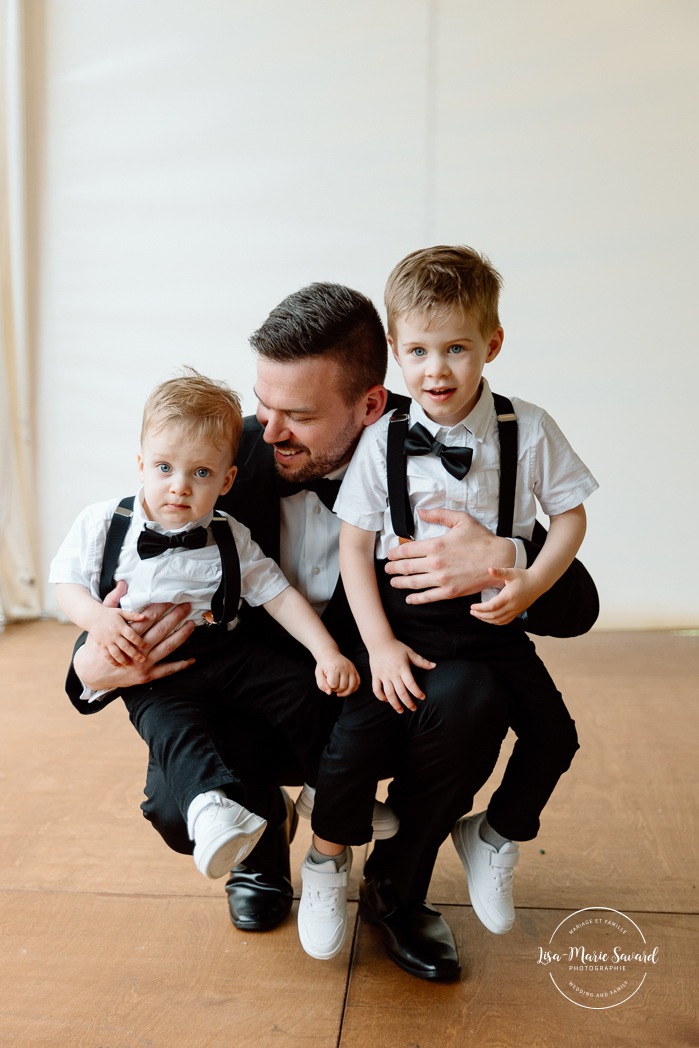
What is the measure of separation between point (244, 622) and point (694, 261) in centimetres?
284

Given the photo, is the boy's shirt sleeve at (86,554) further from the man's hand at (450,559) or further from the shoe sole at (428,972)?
the shoe sole at (428,972)

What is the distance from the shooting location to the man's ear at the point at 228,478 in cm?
185

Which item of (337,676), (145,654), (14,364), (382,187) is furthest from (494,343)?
(14,364)

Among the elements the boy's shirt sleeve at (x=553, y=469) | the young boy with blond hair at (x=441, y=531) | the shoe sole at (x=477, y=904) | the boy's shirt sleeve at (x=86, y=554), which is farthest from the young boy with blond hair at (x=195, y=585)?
the boy's shirt sleeve at (x=553, y=469)

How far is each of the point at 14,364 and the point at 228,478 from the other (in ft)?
8.57

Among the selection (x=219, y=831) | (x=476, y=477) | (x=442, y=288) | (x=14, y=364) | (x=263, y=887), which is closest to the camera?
(x=219, y=831)

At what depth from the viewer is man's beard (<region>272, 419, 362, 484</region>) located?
192 cm

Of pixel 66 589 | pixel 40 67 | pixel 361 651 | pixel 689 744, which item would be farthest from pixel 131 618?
pixel 40 67

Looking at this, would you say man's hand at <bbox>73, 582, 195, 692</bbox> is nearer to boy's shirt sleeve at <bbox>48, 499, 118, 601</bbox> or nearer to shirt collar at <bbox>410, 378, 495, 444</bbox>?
boy's shirt sleeve at <bbox>48, 499, 118, 601</bbox>

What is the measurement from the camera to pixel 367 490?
180 cm

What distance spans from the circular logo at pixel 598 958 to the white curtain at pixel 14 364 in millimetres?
2808

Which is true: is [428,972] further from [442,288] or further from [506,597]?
[442,288]

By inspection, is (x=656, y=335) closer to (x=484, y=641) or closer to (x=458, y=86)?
(x=458, y=86)

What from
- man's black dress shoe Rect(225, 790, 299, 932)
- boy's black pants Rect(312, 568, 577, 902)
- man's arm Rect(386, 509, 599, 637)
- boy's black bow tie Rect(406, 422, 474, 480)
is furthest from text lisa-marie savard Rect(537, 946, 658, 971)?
boy's black bow tie Rect(406, 422, 474, 480)
